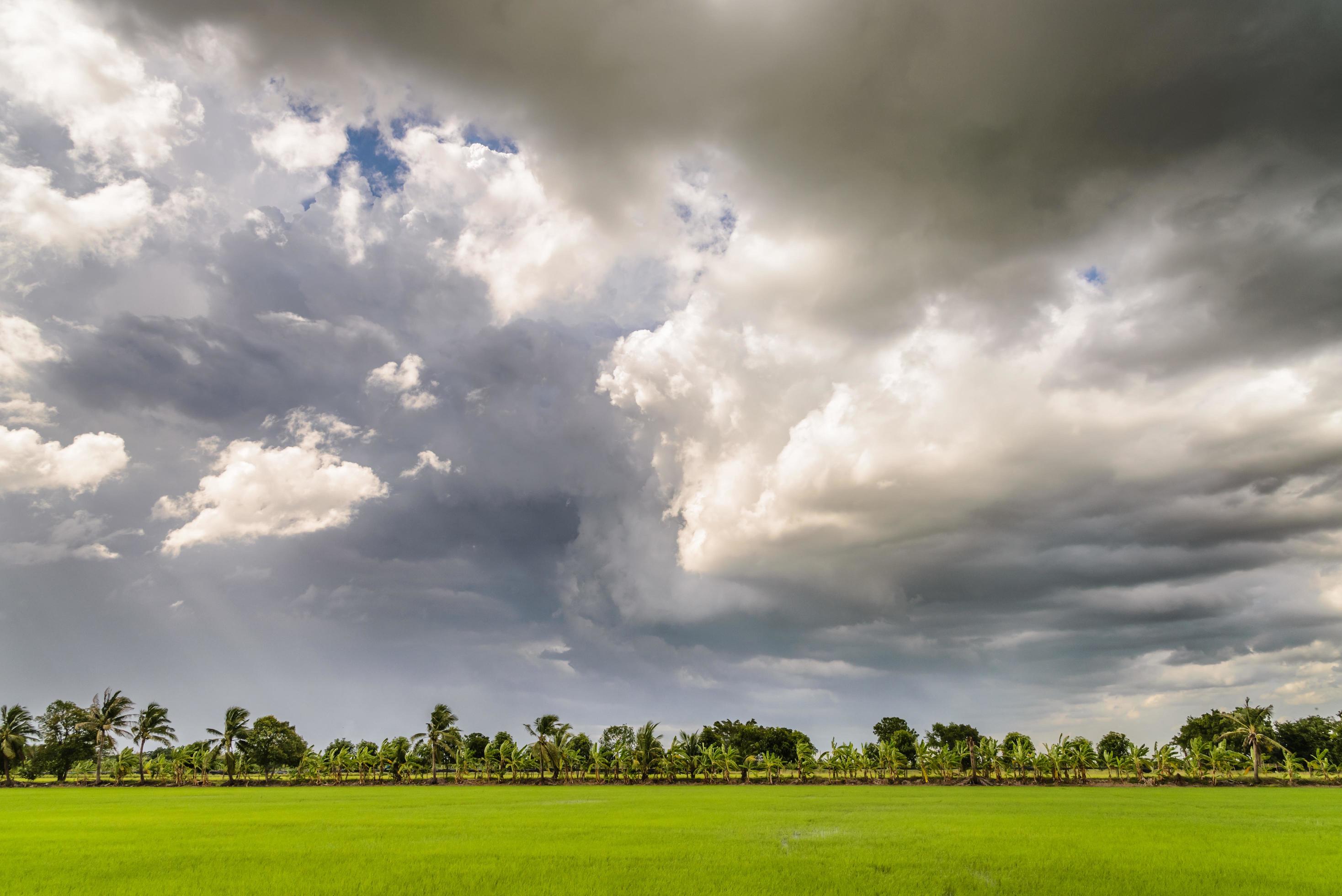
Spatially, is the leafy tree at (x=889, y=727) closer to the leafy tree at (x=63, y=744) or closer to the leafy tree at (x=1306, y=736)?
the leafy tree at (x=1306, y=736)

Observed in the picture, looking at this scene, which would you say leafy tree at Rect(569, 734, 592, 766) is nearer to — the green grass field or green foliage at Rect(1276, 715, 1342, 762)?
the green grass field

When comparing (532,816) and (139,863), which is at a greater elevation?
(139,863)

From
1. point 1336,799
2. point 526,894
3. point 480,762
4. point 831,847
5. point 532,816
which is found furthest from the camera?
point 480,762

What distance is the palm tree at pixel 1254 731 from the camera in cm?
8138

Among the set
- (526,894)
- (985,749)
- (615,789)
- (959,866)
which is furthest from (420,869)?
(985,749)

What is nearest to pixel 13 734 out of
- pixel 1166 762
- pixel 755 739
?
pixel 755 739

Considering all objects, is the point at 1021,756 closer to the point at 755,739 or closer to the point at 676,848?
the point at 755,739

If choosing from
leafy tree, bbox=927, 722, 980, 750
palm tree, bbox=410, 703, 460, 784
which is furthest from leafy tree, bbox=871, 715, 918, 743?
palm tree, bbox=410, 703, 460, 784

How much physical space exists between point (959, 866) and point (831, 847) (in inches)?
174

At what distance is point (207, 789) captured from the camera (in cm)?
7462

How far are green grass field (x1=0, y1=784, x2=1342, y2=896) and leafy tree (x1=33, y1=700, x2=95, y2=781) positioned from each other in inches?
2653

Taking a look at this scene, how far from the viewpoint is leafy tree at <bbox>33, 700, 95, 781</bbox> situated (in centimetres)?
9412

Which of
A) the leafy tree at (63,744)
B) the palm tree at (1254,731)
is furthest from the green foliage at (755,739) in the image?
the leafy tree at (63,744)

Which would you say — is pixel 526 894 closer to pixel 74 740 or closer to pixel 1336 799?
pixel 1336 799
